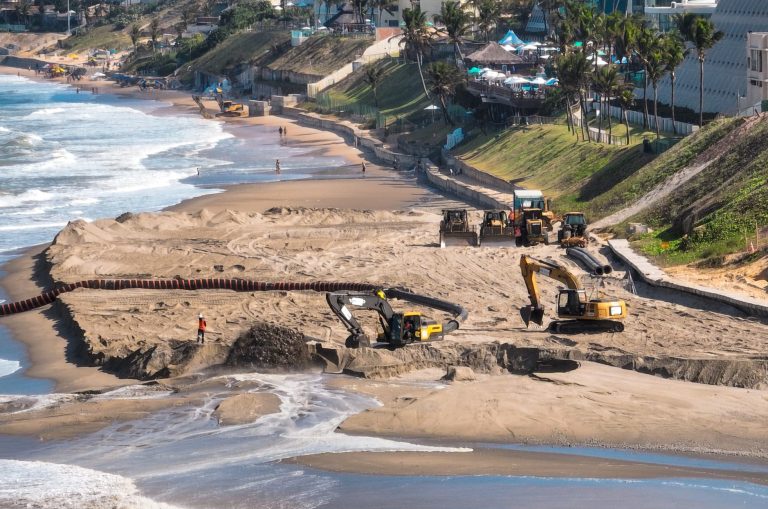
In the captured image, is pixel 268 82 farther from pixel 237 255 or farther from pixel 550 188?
pixel 237 255

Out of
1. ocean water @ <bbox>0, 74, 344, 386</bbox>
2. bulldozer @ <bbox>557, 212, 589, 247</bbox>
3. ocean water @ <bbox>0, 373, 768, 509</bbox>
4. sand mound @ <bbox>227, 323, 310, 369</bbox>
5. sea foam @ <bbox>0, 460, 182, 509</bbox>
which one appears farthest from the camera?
ocean water @ <bbox>0, 74, 344, 386</bbox>

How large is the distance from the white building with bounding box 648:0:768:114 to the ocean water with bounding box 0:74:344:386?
19831 mm

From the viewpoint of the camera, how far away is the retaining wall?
3159 centimetres

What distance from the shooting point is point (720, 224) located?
38750 millimetres

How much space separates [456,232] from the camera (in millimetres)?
43875

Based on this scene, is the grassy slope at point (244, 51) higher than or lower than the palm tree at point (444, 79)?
lower

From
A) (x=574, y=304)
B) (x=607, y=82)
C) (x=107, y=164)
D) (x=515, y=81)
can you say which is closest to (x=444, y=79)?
(x=515, y=81)

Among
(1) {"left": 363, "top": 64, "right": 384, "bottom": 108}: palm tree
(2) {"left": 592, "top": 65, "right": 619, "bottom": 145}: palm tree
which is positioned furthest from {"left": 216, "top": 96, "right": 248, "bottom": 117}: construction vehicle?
(2) {"left": 592, "top": 65, "right": 619, "bottom": 145}: palm tree

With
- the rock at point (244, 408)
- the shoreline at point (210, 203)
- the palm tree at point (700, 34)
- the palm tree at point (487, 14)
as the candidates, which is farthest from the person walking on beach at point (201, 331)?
the palm tree at point (487, 14)

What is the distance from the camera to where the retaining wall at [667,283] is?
31.6 m

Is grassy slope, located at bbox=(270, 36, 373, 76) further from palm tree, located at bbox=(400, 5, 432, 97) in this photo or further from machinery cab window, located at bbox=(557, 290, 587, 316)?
machinery cab window, located at bbox=(557, 290, 587, 316)

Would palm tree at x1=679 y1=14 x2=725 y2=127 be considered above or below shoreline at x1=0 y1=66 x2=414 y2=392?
above

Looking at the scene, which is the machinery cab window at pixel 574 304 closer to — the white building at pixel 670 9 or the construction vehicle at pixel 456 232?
the construction vehicle at pixel 456 232

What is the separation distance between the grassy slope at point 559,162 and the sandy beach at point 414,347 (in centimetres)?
472
